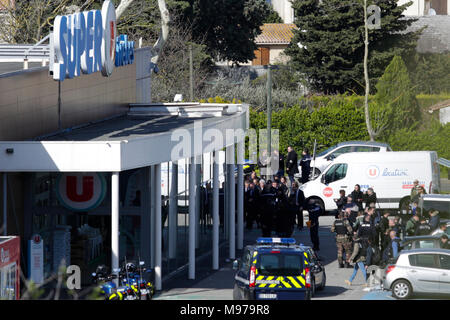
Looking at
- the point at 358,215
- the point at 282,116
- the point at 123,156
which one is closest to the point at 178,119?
the point at 358,215

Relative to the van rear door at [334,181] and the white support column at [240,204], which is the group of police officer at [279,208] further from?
the van rear door at [334,181]

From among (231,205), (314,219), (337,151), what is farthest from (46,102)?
(337,151)

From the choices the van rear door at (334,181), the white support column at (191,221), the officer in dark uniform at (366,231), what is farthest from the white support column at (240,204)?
the officer in dark uniform at (366,231)

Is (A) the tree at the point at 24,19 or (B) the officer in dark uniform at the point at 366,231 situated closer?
(B) the officer in dark uniform at the point at 366,231

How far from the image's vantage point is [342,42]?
58000 mm

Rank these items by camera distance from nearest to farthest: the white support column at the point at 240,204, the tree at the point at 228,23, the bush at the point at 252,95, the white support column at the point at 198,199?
the white support column at the point at 198,199 < the white support column at the point at 240,204 < the bush at the point at 252,95 < the tree at the point at 228,23

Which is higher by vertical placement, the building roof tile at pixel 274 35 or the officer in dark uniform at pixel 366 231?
the building roof tile at pixel 274 35

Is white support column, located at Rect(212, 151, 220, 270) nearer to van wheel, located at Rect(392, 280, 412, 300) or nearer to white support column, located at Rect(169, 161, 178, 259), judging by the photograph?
white support column, located at Rect(169, 161, 178, 259)

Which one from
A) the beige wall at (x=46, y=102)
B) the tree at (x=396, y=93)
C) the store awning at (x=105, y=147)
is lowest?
the store awning at (x=105, y=147)

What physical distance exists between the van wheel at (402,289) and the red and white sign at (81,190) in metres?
6.90

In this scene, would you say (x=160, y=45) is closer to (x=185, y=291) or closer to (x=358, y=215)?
(x=358, y=215)

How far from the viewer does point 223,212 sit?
1121 inches

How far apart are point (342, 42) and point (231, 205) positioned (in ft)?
110

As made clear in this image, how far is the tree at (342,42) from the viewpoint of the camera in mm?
57906
